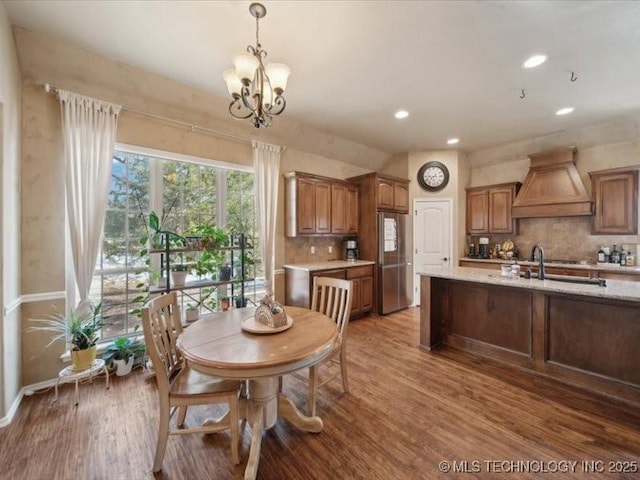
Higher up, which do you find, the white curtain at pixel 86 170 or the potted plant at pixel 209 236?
the white curtain at pixel 86 170

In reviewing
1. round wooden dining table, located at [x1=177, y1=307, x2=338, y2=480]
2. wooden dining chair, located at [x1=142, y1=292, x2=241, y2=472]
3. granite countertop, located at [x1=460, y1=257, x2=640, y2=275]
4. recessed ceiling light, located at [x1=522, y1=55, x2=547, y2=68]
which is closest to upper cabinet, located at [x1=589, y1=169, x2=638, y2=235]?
granite countertop, located at [x1=460, y1=257, x2=640, y2=275]

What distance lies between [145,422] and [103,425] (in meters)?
0.29

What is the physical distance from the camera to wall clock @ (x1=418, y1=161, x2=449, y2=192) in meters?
5.34

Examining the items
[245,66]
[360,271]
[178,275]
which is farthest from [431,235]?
[245,66]

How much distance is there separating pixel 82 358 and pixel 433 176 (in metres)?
5.79

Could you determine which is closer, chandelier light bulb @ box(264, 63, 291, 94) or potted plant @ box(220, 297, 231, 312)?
chandelier light bulb @ box(264, 63, 291, 94)

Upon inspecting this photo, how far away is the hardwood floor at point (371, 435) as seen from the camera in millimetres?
1612

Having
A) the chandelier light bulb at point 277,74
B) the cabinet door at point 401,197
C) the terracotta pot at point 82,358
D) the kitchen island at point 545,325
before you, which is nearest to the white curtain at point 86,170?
the terracotta pot at point 82,358

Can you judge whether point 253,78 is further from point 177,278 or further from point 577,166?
point 577,166

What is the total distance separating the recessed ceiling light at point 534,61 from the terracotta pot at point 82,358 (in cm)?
483

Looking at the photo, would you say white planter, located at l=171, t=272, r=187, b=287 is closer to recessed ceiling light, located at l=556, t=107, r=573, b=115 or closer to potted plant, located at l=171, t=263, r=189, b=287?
potted plant, located at l=171, t=263, r=189, b=287

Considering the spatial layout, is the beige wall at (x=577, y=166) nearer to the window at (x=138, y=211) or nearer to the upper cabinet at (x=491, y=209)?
the upper cabinet at (x=491, y=209)

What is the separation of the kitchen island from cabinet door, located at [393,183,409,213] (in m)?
2.01

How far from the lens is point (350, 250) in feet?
16.1
